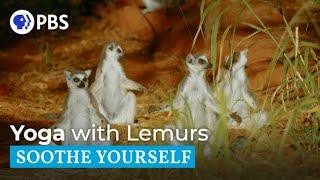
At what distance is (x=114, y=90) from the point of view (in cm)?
674

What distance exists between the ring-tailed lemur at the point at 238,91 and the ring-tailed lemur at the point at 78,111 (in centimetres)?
96

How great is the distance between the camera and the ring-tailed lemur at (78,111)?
5.32 m

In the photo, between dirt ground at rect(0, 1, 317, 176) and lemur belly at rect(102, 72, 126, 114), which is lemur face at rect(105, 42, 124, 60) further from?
dirt ground at rect(0, 1, 317, 176)

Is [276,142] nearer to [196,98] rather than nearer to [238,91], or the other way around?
[196,98]

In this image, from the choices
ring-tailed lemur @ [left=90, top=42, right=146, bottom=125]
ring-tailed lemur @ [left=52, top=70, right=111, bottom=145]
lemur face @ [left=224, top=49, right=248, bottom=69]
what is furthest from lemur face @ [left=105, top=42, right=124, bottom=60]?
ring-tailed lemur @ [left=52, top=70, right=111, bottom=145]

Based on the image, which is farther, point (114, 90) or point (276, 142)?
point (114, 90)

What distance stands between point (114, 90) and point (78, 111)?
4.47 ft

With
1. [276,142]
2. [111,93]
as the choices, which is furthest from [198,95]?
[111,93]

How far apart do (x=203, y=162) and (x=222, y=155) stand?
0.45ft

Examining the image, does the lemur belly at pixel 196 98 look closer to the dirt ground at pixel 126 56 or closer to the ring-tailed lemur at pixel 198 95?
the ring-tailed lemur at pixel 198 95

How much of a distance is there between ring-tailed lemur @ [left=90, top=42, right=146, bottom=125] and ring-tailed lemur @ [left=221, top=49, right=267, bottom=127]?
79cm

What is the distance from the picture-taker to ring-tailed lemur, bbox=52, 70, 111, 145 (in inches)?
209

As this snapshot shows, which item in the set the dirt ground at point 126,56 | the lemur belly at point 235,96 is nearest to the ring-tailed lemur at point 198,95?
the lemur belly at point 235,96

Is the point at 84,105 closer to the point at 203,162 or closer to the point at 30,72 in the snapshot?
the point at 203,162
